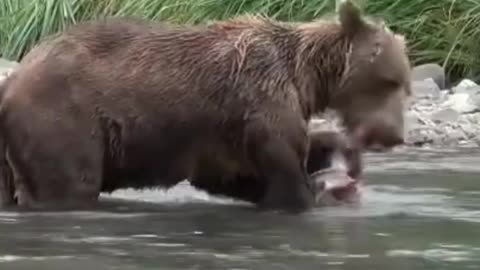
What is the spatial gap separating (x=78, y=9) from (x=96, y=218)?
985 centimetres

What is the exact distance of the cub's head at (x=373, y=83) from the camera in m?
8.41

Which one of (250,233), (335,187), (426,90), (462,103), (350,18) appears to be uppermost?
(426,90)

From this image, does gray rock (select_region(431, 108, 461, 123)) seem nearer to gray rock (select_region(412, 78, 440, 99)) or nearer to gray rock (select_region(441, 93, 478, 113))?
gray rock (select_region(441, 93, 478, 113))

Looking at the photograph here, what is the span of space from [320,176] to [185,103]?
2.93ft

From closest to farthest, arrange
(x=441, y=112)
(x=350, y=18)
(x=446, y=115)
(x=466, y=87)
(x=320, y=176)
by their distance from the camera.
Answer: (x=350, y=18) < (x=320, y=176) < (x=446, y=115) < (x=441, y=112) < (x=466, y=87)

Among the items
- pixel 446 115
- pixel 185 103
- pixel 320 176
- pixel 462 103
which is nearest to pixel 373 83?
pixel 320 176

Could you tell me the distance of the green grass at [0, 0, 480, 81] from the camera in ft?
48.6

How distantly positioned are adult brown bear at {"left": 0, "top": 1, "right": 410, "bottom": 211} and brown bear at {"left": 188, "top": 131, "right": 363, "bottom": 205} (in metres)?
A: 0.08

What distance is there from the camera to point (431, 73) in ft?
48.0

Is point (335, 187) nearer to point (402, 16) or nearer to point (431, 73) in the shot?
point (431, 73)

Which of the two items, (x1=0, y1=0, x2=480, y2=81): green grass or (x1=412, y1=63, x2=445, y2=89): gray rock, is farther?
(x1=0, y1=0, x2=480, y2=81): green grass

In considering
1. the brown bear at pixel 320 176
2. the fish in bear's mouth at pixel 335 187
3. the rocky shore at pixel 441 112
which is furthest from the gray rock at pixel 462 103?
the fish in bear's mouth at pixel 335 187

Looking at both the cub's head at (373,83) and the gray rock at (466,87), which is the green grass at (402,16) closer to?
the gray rock at (466,87)

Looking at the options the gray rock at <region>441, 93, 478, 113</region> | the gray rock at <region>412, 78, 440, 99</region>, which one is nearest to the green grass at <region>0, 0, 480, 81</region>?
the gray rock at <region>412, 78, 440, 99</region>
